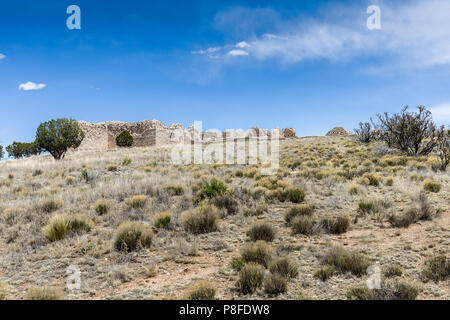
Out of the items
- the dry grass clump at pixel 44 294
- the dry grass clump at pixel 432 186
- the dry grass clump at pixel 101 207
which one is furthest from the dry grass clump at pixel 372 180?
the dry grass clump at pixel 44 294

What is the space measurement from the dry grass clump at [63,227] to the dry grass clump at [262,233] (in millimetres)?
4528

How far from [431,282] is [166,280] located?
178 inches

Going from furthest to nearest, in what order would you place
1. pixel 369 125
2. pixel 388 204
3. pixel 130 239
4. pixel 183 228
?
pixel 369 125, pixel 388 204, pixel 183 228, pixel 130 239

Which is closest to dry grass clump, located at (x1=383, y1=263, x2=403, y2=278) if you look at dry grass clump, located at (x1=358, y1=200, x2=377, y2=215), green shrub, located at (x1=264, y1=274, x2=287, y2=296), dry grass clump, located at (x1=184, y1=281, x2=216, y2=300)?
green shrub, located at (x1=264, y1=274, x2=287, y2=296)

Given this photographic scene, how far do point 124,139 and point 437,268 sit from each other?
4758 cm

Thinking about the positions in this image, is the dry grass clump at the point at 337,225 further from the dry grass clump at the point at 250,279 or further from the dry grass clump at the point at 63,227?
the dry grass clump at the point at 63,227

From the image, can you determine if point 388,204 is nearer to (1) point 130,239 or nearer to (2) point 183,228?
(2) point 183,228

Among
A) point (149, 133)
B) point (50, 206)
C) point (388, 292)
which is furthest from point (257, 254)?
point (149, 133)

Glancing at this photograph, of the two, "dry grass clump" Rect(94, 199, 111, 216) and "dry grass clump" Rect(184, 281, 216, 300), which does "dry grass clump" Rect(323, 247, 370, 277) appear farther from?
"dry grass clump" Rect(94, 199, 111, 216)

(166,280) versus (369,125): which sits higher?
(369,125)
